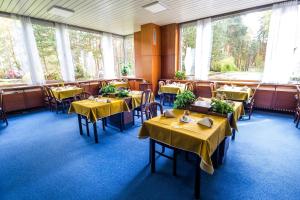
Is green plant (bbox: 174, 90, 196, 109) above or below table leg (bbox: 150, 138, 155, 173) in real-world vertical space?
above

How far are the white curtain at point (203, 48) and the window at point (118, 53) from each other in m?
4.22

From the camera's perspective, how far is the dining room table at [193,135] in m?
1.55

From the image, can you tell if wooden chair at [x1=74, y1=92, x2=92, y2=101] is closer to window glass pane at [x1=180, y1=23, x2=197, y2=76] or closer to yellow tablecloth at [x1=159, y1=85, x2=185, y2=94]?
yellow tablecloth at [x1=159, y1=85, x2=185, y2=94]

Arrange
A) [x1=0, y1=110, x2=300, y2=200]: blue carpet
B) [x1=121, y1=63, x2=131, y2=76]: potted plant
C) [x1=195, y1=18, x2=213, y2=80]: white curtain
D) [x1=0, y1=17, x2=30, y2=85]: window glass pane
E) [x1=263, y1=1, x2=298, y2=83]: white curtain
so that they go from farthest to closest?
[x1=121, y1=63, x2=131, y2=76]: potted plant
[x1=195, y1=18, x2=213, y2=80]: white curtain
[x1=0, y1=17, x2=30, y2=85]: window glass pane
[x1=263, y1=1, x2=298, y2=83]: white curtain
[x1=0, y1=110, x2=300, y2=200]: blue carpet

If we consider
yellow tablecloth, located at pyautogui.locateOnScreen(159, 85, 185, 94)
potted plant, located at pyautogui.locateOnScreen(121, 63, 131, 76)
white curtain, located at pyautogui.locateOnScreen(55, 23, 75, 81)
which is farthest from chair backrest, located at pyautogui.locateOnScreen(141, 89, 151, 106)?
potted plant, located at pyautogui.locateOnScreen(121, 63, 131, 76)

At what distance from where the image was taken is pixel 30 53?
206 inches

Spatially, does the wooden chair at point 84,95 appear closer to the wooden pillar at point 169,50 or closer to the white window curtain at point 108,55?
the white window curtain at point 108,55

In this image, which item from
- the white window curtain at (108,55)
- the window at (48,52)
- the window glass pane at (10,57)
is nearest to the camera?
the window glass pane at (10,57)

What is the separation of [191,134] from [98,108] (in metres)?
1.92

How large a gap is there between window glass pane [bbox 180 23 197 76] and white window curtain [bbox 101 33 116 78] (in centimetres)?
331

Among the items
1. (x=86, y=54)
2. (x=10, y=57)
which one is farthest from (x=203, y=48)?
(x=10, y=57)

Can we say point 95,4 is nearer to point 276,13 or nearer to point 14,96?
point 14,96

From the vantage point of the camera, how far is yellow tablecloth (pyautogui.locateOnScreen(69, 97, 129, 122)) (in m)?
2.92

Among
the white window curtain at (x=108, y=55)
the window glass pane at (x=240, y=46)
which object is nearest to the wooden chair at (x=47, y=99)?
the white window curtain at (x=108, y=55)
